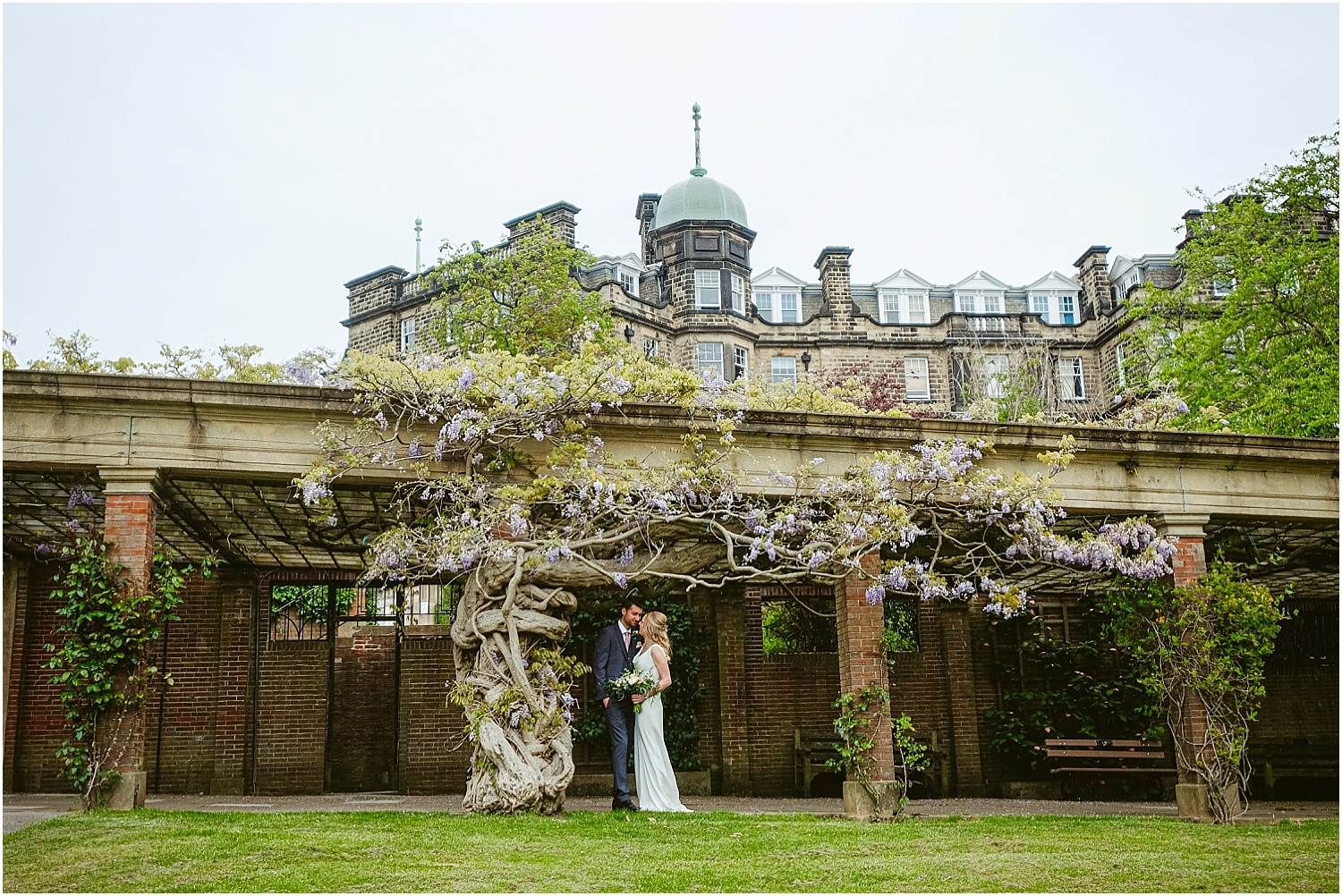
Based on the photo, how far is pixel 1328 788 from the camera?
56.7 ft

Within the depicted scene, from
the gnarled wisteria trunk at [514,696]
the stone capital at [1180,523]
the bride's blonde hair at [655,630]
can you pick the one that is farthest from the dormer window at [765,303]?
the gnarled wisteria trunk at [514,696]

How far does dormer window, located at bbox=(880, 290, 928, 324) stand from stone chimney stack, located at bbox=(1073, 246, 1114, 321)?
6555 mm

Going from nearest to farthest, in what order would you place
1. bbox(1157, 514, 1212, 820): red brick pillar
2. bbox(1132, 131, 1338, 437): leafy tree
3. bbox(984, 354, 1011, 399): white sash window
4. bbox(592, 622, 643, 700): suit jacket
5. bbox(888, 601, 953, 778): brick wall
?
1. bbox(592, 622, 643, 700): suit jacket
2. bbox(1157, 514, 1212, 820): red brick pillar
3. bbox(888, 601, 953, 778): brick wall
4. bbox(1132, 131, 1338, 437): leafy tree
5. bbox(984, 354, 1011, 399): white sash window

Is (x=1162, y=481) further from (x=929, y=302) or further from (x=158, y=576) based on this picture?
(x=929, y=302)

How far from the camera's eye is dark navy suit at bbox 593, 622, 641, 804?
1134 centimetres

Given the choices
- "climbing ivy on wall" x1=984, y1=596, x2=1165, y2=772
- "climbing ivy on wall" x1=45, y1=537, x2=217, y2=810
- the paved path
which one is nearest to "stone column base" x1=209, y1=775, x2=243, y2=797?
the paved path

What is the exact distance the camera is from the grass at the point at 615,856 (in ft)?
23.5

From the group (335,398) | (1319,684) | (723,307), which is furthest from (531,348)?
(723,307)

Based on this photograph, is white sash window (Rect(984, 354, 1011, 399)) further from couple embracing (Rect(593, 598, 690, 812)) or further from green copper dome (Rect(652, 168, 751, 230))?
couple embracing (Rect(593, 598, 690, 812))

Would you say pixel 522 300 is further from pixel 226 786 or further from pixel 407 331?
pixel 407 331

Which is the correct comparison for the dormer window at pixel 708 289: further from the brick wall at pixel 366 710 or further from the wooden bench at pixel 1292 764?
the wooden bench at pixel 1292 764

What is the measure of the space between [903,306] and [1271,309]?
26.1 meters

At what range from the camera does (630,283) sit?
44750mm

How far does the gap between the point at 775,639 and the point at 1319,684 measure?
9.42 m
